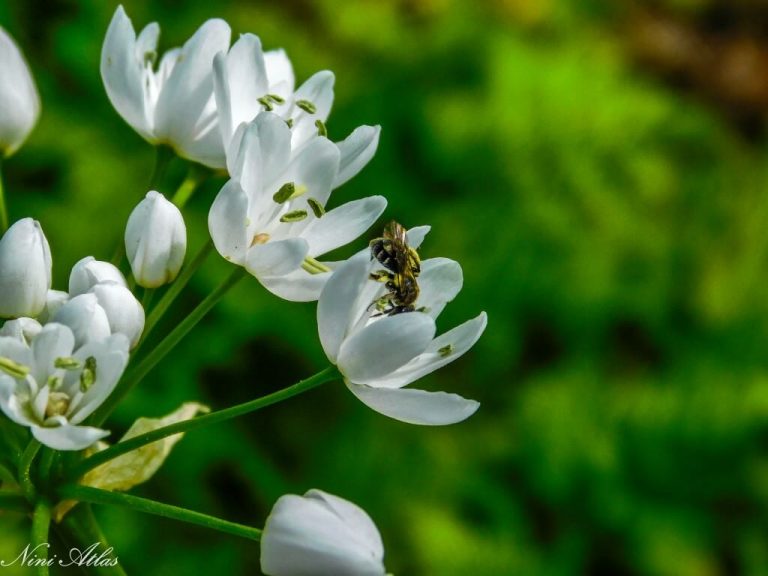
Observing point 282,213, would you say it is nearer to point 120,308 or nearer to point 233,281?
point 233,281

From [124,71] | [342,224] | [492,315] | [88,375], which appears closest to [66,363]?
[88,375]

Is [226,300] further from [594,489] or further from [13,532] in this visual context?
[594,489]

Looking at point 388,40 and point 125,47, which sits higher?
point 125,47

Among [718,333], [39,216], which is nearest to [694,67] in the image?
[718,333]

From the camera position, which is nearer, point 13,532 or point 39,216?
point 13,532

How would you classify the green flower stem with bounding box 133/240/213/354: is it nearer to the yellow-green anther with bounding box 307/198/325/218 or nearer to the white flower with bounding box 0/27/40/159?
the yellow-green anther with bounding box 307/198/325/218

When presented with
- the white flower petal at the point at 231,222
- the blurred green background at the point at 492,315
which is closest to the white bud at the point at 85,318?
the white flower petal at the point at 231,222
